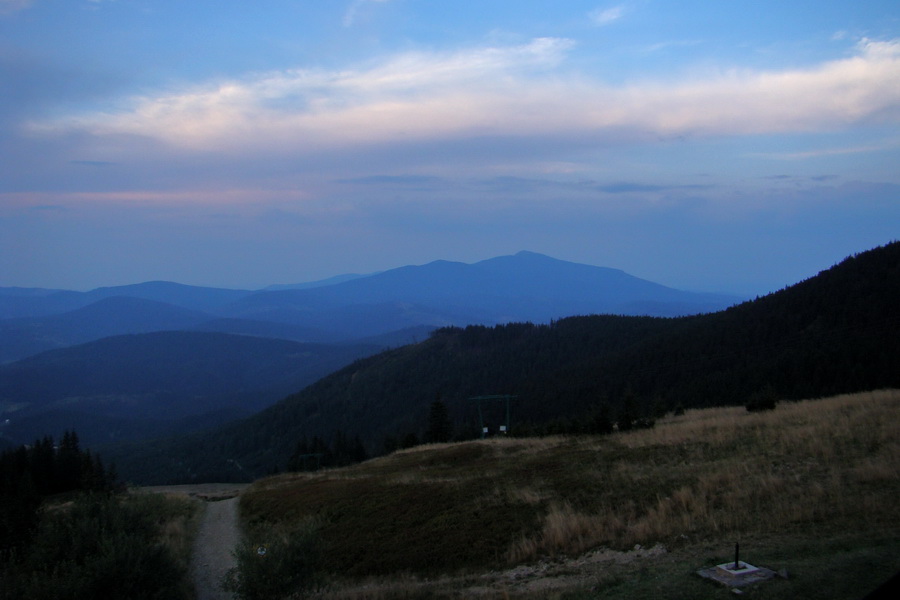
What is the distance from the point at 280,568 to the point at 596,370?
9256 cm

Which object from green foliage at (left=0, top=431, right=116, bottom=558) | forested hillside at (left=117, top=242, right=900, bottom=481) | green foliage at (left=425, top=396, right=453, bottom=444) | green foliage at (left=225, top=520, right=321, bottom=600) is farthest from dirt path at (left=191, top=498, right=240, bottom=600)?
green foliage at (left=425, top=396, right=453, bottom=444)

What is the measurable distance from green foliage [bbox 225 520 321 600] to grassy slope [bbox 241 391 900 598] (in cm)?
182

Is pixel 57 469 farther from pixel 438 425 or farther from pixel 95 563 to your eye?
pixel 95 563

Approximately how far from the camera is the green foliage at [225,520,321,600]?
32.7 feet

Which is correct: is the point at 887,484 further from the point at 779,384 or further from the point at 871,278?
the point at 871,278

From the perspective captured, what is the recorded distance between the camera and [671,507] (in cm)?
1236

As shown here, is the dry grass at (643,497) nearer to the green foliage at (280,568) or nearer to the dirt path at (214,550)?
the dirt path at (214,550)

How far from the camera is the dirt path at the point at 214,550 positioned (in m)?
14.8

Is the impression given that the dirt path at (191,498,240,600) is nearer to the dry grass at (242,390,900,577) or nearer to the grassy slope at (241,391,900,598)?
the grassy slope at (241,391,900,598)

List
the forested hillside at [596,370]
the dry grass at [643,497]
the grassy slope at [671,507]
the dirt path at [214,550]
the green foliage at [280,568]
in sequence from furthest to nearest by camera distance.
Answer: the forested hillside at [596,370], the dirt path at [214,550], the dry grass at [643,497], the green foliage at [280,568], the grassy slope at [671,507]

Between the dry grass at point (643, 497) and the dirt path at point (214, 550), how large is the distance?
8.27 ft

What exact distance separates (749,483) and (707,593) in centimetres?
606

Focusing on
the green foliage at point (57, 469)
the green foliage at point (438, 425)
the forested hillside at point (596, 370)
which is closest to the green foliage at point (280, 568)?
the forested hillside at point (596, 370)

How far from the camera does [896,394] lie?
20.2m
